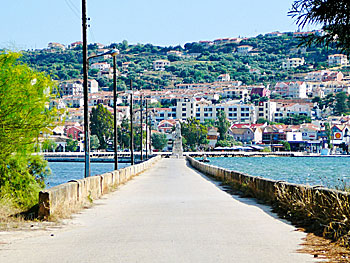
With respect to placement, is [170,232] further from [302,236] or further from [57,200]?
[57,200]

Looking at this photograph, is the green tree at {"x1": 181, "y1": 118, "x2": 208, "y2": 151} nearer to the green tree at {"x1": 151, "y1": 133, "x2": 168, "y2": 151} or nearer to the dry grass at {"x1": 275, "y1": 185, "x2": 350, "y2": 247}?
the green tree at {"x1": 151, "y1": 133, "x2": 168, "y2": 151}

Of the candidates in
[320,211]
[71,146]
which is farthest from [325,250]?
[71,146]

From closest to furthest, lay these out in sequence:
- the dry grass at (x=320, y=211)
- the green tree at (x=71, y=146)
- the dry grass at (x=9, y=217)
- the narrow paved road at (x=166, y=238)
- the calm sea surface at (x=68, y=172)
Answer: the narrow paved road at (x=166, y=238) → the dry grass at (x=320, y=211) → the dry grass at (x=9, y=217) → the calm sea surface at (x=68, y=172) → the green tree at (x=71, y=146)

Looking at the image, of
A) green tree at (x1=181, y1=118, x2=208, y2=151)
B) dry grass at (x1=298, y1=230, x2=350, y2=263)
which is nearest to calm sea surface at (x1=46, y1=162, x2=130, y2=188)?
dry grass at (x1=298, y1=230, x2=350, y2=263)

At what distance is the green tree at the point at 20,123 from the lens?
1564 cm

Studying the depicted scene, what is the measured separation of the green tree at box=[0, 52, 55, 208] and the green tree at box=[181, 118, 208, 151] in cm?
16381

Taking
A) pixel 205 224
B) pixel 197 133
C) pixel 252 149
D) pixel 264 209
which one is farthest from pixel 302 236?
pixel 252 149

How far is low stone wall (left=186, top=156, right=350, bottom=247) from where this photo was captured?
11.2 metres

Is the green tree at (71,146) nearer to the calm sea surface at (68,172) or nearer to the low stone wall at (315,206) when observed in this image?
the calm sea surface at (68,172)

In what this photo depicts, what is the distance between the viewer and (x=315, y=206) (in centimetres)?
1332

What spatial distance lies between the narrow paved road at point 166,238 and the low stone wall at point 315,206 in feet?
1.47

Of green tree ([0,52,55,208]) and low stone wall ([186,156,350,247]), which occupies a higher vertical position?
green tree ([0,52,55,208])

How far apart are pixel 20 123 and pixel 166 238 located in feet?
20.2

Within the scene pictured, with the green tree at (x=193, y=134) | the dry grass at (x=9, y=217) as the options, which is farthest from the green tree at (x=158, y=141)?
the dry grass at (x=9, y=217)
